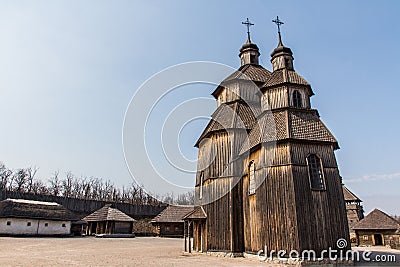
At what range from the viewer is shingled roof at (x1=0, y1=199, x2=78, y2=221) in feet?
107

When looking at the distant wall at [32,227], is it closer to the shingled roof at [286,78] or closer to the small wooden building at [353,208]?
the shingled roof at [286,78]

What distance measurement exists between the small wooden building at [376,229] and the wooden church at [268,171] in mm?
19219

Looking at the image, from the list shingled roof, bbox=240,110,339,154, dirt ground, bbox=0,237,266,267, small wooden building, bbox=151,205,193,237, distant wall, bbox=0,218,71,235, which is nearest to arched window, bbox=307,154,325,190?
shingled roof, bbox=240,110,339,154

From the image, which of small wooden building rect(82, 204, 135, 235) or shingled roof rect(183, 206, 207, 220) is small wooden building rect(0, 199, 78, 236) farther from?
shingled roof rect(183, 206, 207, 220)

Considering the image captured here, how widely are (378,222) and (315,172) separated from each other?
2083 cm

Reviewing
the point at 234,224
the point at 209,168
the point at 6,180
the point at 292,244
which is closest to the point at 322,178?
the point at 292,244

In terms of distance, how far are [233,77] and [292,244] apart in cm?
1347

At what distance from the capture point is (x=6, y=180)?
60.1 metres

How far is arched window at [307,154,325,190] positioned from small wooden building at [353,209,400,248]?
1986cm

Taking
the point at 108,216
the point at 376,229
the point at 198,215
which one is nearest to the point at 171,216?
the point at 108,216

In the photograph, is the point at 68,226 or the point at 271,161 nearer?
the point at 271,161

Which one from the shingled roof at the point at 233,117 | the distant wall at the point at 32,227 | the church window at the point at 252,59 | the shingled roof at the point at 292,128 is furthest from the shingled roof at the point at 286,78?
the distant wall at the point at 32,227

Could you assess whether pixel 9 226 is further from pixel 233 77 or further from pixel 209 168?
pixel 233 77

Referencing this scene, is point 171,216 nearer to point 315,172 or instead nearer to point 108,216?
point 108,216
